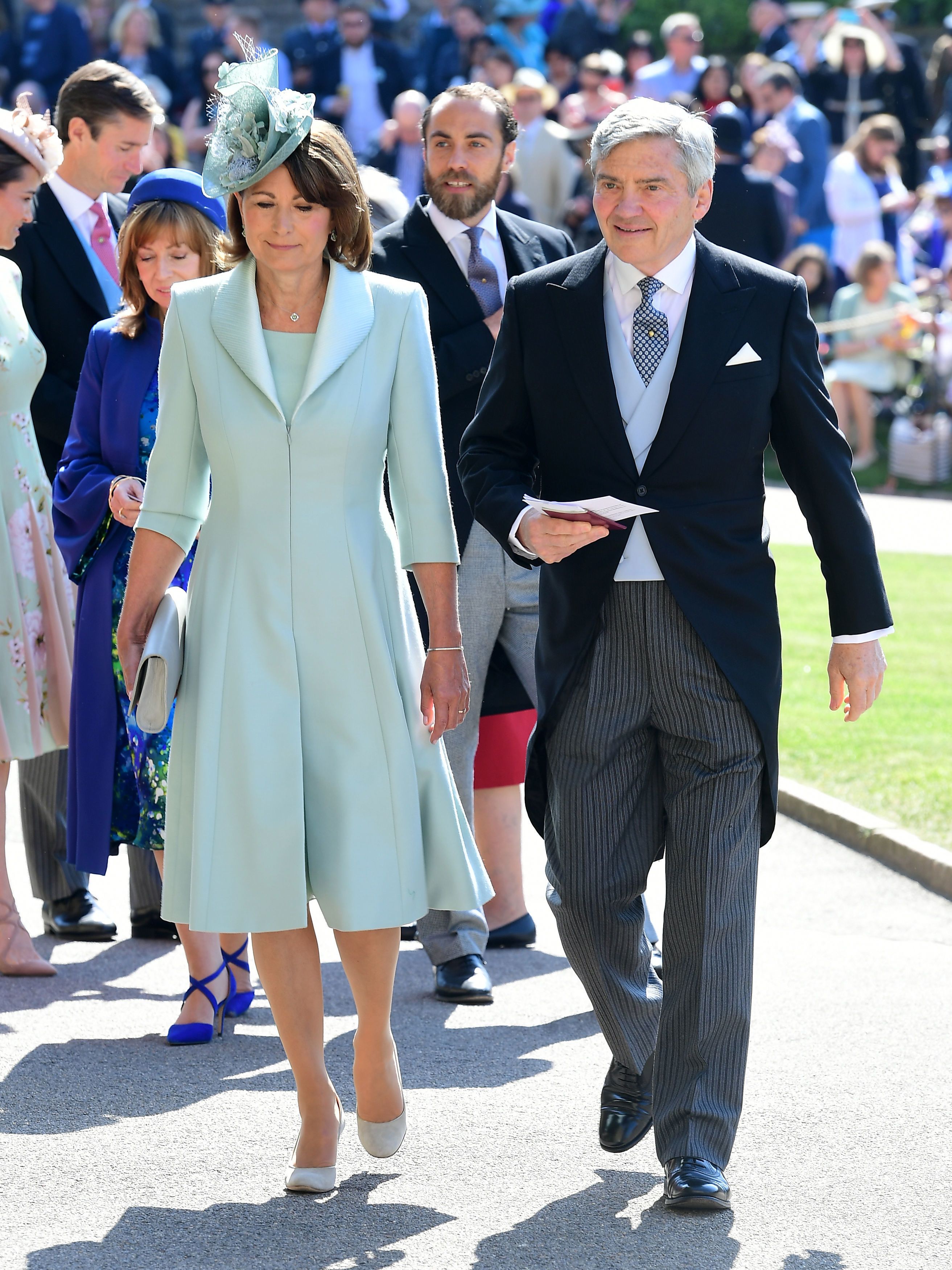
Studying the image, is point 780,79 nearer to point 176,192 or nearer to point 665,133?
point 176,192

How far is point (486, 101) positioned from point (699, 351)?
218 centimetres

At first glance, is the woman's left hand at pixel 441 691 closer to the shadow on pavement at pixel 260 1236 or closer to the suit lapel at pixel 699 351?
the suit lapel at pixel 699 351

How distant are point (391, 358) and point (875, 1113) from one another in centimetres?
210

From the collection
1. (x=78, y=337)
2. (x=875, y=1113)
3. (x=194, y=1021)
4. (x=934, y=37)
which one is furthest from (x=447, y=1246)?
(x=934, y=37)

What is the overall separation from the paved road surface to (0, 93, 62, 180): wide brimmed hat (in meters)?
2.42

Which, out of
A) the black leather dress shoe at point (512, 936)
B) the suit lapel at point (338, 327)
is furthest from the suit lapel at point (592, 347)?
the black leather dress shoe at point (512, 936)

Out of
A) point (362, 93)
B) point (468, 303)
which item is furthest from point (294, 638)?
point (362, 93)

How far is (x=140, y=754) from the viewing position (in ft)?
18.0

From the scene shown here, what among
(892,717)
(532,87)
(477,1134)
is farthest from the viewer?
(532,87)

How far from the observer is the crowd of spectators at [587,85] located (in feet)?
57.3

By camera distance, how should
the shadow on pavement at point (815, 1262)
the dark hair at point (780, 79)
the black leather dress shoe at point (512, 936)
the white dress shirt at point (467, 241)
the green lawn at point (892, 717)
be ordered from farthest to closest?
the dark hair at point (780, 79)
the green lawn at point (892, 717)
the black leather dress shoe at point (512, 936)
the white dress shirt at point (467, 241)
the shadow on pavement at point (815, 1262)

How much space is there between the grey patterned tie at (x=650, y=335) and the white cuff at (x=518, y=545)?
0.39 meters

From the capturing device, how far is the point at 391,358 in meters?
4.06

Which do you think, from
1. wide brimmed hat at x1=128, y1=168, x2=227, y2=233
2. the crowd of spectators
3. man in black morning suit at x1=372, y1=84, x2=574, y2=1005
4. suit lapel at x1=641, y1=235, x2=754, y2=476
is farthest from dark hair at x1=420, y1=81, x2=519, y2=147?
the crowd of spectators
